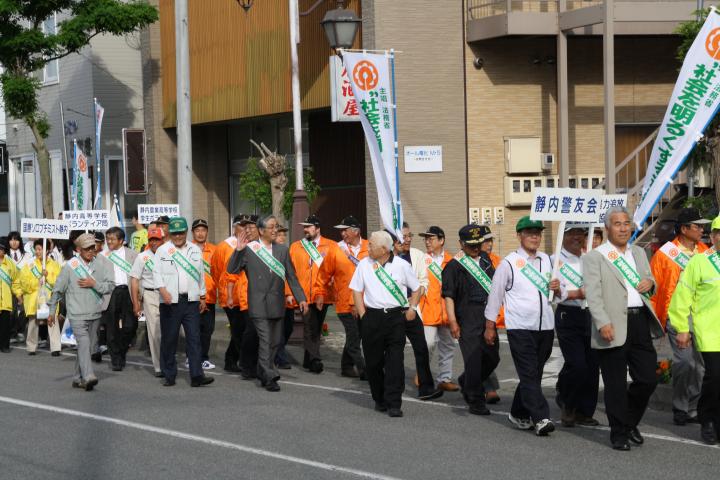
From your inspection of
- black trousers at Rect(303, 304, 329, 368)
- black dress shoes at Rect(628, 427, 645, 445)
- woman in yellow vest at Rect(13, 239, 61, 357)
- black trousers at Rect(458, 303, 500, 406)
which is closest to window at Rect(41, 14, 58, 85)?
woman in yellow vest at Rect(13, 239, 61, 357)

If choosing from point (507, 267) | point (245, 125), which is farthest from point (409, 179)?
point (507, 267)

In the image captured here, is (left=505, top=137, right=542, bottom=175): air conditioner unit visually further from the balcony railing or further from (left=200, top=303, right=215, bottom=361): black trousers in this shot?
(left=200, top=303, right=215, bottom=361): black trousers

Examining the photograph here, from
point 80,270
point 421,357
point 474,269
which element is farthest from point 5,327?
point 474,269

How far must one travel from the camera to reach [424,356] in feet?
40.3

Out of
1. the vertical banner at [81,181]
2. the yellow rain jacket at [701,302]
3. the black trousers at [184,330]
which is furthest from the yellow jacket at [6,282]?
the yellow rain jacket at [701,302]

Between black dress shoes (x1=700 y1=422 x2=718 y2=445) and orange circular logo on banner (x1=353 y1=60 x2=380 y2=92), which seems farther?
orange circular logo on banner (x1=353 y1=60 x2=380 y2=92)

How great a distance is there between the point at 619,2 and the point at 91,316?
12.4 m

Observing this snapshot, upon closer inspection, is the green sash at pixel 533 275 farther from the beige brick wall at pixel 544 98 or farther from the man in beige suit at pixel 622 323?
the beige brick wall at pixel 544 98

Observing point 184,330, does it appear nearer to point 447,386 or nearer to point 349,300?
point 349,300

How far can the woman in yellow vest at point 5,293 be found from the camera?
1773cm

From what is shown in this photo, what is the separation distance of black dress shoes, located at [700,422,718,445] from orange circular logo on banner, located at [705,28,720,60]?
15.6 ft

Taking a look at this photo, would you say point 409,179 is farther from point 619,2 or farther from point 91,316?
point 91,316

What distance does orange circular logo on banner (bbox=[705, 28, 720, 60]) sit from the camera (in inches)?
493

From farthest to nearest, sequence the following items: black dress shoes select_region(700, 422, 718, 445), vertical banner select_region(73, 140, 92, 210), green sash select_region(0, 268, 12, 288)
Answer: vertical banner select_region(73, 140, 92, 210) → green sash select_region(0, 268, 12, 288) → black dress shoes select_region(700, 422, 718, 445)
